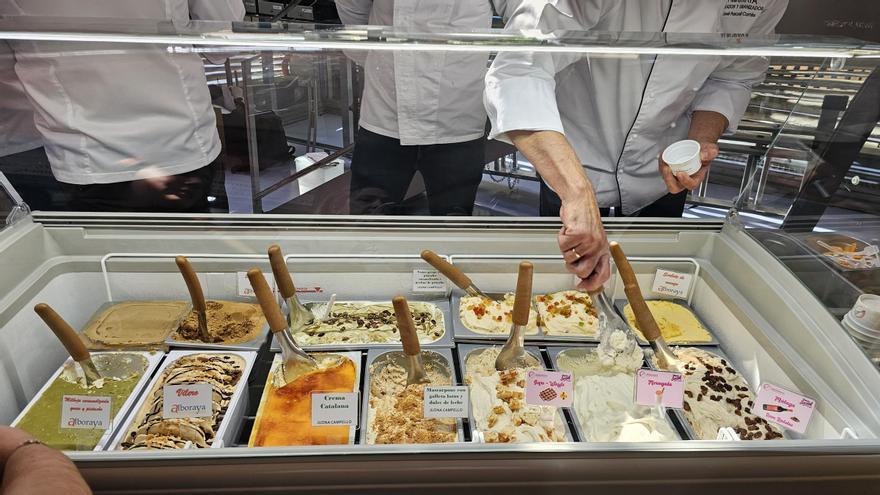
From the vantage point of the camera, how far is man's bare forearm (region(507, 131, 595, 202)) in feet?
4.95

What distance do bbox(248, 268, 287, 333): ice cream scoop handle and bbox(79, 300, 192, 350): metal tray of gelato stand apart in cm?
45

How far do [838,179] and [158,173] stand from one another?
9.02 ft

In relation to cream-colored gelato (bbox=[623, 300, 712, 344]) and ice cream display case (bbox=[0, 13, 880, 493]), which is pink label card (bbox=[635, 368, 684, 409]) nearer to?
ice cream display case (bbox=[0, 13, 880, 493])

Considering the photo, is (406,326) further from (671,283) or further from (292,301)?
(671,283)

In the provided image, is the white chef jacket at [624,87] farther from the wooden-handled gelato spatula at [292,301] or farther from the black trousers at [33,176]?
the black trousers at [33,176]

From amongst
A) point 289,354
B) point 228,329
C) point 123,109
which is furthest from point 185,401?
point 123,109

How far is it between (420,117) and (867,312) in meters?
Result: 1.81

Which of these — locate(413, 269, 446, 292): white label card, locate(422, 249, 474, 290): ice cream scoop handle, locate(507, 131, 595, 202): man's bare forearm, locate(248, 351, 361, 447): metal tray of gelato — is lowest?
locate(248, 351, 361, 447): metal tray of gelato

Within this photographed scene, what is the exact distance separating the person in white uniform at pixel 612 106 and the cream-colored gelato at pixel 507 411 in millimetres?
367

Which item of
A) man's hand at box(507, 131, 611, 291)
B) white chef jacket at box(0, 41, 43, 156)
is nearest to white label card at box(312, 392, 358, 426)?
man's hand at box(507, 131, 611, 291)

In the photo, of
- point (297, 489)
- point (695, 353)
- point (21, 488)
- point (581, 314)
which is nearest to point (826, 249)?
point (695, 353)

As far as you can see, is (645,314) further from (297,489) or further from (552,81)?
(297,489)

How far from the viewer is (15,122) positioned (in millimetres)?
2188

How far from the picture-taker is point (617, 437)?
58.1 inches
